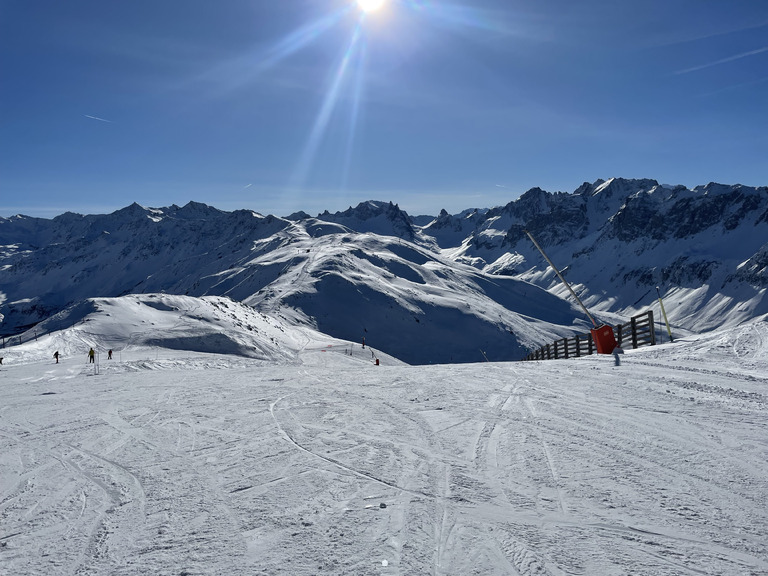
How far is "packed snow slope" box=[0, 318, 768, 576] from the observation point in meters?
4.82

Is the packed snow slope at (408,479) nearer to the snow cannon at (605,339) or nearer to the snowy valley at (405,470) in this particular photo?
the snowy valley at (405,470)

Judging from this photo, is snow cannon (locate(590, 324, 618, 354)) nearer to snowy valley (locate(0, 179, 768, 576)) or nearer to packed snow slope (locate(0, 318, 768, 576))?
snowy valley (locate(0, 179, 768, 576))

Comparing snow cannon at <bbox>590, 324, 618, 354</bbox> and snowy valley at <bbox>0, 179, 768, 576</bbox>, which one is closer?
snowy valley at <bbox>0, 179, 768, 576</bbox>

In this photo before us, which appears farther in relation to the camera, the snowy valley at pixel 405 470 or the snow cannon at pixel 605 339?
the snow cannon at pixel 605 339

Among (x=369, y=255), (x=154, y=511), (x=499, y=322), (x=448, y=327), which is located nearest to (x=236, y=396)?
(x=154, y=511)

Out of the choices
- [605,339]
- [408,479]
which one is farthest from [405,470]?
[605,339]

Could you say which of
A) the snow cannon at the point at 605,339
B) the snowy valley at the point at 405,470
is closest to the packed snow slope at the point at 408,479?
the snowy valley at the point at 405,470

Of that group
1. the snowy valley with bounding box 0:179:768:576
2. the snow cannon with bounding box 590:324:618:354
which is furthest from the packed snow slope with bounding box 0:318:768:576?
the snow cannon with bounding box 590:324:618:354

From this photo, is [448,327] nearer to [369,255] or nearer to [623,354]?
[369,255]

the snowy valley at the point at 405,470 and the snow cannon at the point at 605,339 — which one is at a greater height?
the snow cannon at the point at 605,339

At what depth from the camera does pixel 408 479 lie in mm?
6691

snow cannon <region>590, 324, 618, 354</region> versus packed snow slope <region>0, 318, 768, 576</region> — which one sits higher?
snow cannon <region>590, 324, 618, 354</region>

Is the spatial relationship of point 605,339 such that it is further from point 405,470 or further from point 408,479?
point 408,479

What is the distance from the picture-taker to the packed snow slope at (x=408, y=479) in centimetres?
482
